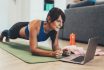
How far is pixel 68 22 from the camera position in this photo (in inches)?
141

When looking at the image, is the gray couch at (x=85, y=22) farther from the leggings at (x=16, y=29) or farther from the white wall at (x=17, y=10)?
the white wall at (x=17, y=10)

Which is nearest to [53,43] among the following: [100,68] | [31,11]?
[100,68]

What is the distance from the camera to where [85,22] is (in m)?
3.16

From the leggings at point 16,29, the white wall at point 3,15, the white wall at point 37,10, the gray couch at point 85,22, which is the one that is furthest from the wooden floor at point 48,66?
A: the white wall at point 3,15

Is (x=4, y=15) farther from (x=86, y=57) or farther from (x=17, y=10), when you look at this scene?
(x=86, y=57)

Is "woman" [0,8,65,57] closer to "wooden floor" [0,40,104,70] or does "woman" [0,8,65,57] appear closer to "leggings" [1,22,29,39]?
"leggings" [1,22,29,39]

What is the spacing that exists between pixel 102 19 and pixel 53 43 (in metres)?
1.09

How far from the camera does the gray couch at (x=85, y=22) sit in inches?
113

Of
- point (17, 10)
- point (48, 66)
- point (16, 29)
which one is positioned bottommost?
point (48, 66)

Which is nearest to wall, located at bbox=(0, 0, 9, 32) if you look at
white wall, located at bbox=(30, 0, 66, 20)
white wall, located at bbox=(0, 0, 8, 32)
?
white wall, located at bbox=(0, 0, 8, 32)

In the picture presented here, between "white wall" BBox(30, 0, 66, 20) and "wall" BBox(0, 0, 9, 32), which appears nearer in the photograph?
"white wall" BBox(30, 0, 66, 20)

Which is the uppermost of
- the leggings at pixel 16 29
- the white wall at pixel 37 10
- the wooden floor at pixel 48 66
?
the white wall at pixel 37 10

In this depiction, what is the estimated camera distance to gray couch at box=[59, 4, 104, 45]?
2.87 m

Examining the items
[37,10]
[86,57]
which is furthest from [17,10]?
[86,57]
